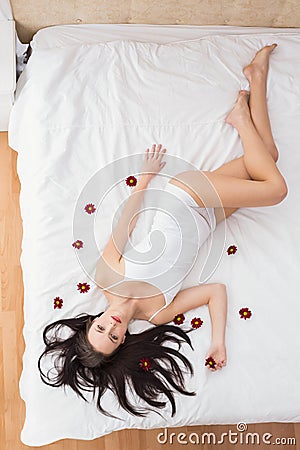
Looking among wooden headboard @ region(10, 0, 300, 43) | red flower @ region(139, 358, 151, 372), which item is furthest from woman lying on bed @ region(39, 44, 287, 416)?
wooden headboard @ region(10, 0, 300, 43)

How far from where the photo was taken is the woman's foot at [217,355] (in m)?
1.63

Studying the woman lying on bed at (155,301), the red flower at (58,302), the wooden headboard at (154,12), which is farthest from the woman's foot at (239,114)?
the red flower at (58,302)

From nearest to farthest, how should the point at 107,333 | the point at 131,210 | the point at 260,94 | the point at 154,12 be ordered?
the point at 107,333
the point at 131,210
the point at 260,94
the point at 154,12

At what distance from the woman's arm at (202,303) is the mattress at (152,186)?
0.02 metres

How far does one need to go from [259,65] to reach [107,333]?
91cm

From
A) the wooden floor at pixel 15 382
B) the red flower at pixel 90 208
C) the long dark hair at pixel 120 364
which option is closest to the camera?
the long dark hair at pixel 120 364

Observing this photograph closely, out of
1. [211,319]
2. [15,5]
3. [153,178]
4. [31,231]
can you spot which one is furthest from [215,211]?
[15,5]

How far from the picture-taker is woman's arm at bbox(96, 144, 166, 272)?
1684 millimetres

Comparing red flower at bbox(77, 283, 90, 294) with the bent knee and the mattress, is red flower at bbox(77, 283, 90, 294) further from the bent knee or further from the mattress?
the bent knee

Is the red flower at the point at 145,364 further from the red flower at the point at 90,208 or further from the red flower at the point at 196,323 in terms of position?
the red flower at the point at 90,208

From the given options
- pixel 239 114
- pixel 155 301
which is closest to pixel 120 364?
pixel 155 301

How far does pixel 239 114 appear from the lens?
5.90 ft

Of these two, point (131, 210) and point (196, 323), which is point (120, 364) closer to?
point (196, 323)

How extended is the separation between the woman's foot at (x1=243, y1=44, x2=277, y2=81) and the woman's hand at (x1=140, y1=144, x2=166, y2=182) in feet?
1.17
